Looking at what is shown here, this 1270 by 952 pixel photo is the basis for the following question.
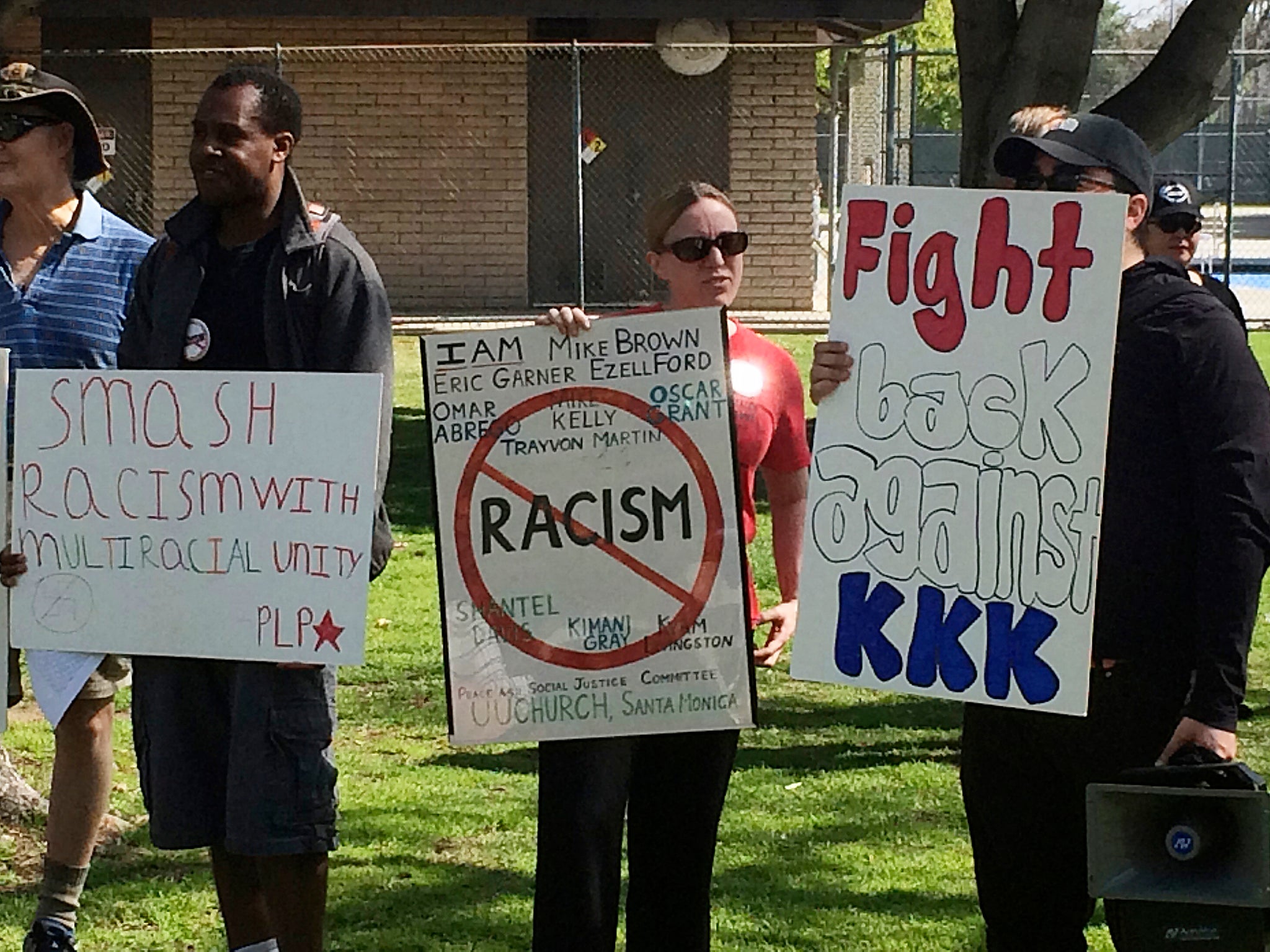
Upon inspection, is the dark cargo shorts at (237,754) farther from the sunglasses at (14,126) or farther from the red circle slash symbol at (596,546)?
the sunglasses at (14,126)

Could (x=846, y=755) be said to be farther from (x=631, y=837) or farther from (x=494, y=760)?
(x=631, y=837)

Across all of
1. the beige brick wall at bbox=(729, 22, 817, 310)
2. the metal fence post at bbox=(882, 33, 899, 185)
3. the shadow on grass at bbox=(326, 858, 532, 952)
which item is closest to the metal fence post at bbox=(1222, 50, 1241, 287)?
the metal fence post at bbox=(882, 33, 899, 185)

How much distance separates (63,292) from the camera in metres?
4.54

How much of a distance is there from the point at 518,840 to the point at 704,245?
2380mm

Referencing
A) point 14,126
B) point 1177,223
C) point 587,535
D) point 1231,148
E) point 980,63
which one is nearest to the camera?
point 587,535

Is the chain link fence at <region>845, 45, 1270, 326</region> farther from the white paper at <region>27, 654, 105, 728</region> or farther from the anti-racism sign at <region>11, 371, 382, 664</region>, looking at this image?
the white paper at <region>27, 654, 105, 728</region>

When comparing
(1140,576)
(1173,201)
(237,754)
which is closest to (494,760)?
(237,754)

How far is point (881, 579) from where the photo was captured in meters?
3.70

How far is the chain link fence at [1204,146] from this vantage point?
16.7 meters

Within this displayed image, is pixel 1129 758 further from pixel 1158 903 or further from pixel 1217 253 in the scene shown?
pixel 1217 253

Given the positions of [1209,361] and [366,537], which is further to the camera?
[366,537]

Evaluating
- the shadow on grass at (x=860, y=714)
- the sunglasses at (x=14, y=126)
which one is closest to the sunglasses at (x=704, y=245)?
the sunglasses at (x=14, y=126)

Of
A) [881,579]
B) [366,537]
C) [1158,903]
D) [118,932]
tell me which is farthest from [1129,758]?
[118,932]

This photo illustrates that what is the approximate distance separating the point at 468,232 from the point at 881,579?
15805 mm
